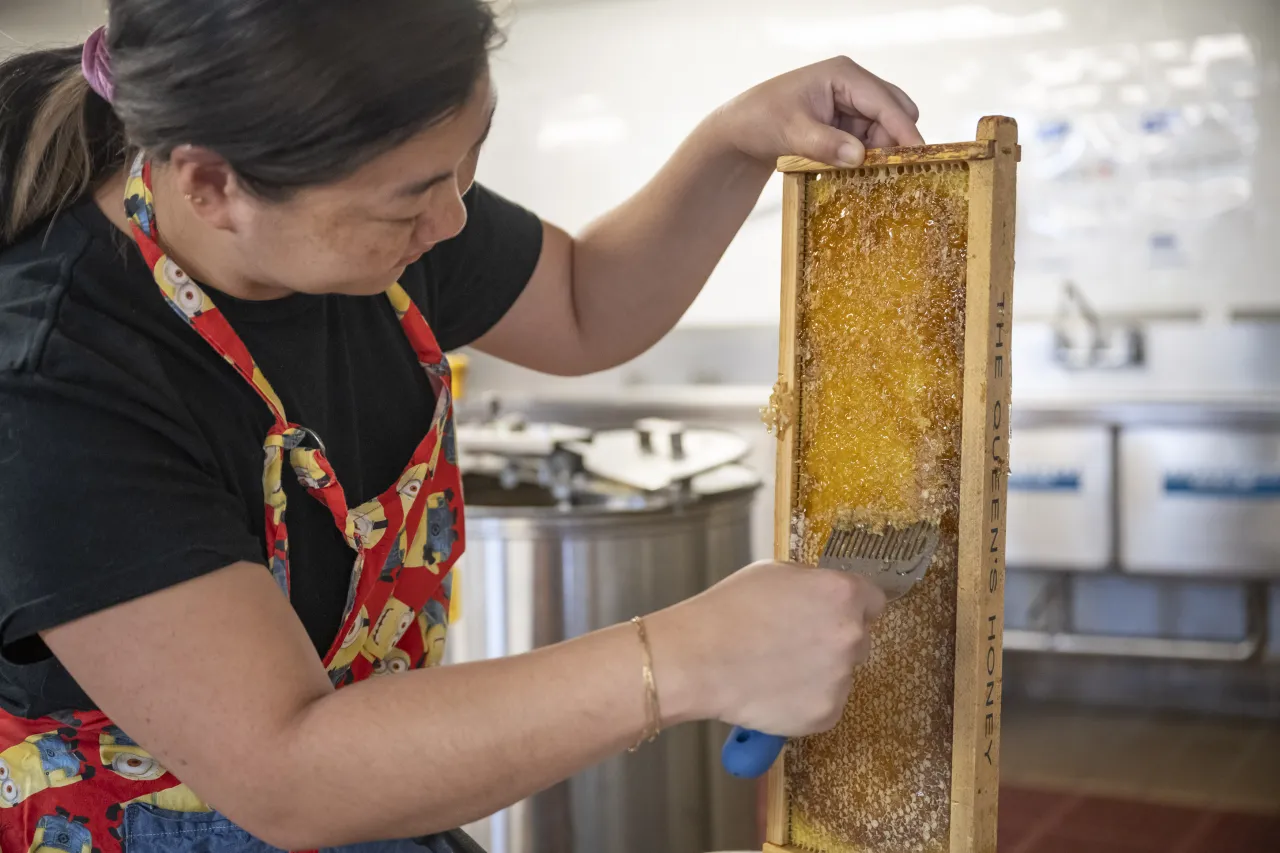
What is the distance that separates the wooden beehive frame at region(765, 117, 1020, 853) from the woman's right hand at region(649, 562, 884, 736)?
143 mm

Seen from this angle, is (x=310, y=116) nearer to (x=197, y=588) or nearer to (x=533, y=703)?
(x=197, y=588)

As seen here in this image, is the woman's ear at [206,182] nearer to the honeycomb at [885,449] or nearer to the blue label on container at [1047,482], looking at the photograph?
the honeycomb at [885,449]

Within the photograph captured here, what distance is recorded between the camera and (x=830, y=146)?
1.18m

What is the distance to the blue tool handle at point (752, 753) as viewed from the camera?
1009 millimetres

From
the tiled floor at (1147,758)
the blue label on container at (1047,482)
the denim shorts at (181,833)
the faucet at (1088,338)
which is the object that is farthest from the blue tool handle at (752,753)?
the faucet at (1088,338)

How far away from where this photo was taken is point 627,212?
5.22 ft

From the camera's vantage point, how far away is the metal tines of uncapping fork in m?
1.01

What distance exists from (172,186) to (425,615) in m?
0.55

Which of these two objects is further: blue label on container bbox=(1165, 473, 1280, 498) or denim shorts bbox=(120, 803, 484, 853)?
blue label on container bbox=(1165, 473, 1280, 498)

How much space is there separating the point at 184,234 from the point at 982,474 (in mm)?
737

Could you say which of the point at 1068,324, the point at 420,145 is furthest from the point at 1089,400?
the point at 420,145

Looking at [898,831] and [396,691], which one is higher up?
[396,691]

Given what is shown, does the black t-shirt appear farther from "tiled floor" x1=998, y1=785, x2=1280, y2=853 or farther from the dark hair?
"tiled floor" x1=998, y1=785, x2=1280, y2=853

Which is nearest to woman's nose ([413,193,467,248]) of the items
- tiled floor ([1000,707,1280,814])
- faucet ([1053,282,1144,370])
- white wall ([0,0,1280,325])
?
tiled floor ([1000,707,1280,814])
